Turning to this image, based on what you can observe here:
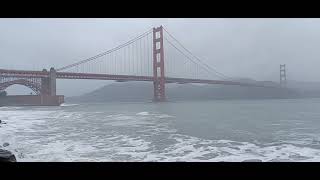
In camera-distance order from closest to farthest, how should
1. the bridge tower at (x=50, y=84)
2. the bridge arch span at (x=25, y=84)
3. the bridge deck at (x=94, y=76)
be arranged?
the bridge deck at (x=94, y=76), the bridge arch span at (x=25, y=84), the bridge tower at (x=50, y=84)

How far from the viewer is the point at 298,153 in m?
5.69

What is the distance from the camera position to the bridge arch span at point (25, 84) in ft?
81.3

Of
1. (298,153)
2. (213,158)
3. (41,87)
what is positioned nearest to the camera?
(213,158)

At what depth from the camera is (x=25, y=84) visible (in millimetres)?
25750

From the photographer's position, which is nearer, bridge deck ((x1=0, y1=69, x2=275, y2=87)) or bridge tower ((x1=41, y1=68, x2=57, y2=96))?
bridge deck ((x1=0, y1=69, x2=275, y2=87))

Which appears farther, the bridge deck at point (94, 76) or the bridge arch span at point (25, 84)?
the bridge arch span at point (25, 84)

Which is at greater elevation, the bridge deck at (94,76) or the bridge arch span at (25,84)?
the bridge deck at (94,76)

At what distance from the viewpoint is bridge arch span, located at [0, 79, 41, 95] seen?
2477cm

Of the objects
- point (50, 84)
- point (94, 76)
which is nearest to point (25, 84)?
point (50, 84)

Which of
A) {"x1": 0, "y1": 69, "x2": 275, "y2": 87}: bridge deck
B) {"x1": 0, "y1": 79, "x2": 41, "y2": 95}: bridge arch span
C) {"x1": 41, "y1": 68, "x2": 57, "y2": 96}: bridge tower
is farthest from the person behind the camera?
{"x1": 41, "y1": 68, "x2": 57, "y2": 96}: bridge tower

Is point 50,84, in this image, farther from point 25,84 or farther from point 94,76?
point 94,76
